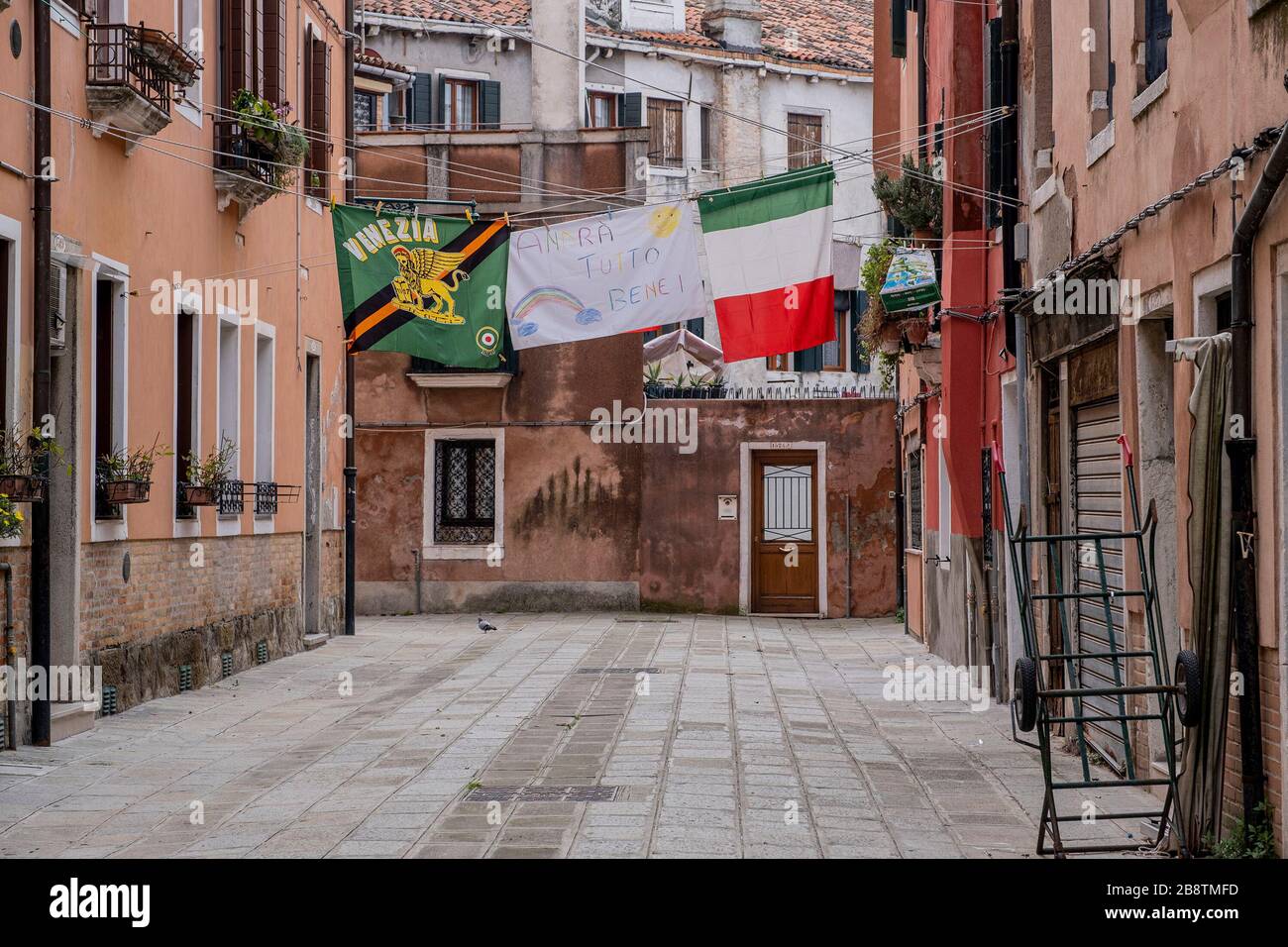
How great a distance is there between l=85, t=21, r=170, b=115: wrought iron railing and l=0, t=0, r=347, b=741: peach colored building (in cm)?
2

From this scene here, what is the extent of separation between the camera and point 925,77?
18219mm

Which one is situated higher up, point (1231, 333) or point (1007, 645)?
point (1231, 333)

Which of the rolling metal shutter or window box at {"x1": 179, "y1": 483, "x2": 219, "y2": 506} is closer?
the rolling metal shutter

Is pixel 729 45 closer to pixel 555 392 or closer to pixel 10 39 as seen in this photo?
pixel 555 392

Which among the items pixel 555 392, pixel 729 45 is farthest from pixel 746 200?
pixel 729 45

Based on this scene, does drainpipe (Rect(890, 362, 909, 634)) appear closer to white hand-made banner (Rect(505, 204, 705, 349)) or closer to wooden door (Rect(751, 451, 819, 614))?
wooden door (Rect(751, 451, 819, 614))

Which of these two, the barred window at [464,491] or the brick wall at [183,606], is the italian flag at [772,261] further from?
the barred window at [464,491]

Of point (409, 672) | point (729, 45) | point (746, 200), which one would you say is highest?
point (729, 45)

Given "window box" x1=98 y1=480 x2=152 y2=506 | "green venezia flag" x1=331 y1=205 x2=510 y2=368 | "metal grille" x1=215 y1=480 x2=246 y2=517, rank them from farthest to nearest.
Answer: "green venezia flag" x1=331 y1=205 x2=510 y2=368
"metal grille" x1=215 y1=480 x2=246 y2=517
"window box" x1=98 y1=480 x2=152 y2=506

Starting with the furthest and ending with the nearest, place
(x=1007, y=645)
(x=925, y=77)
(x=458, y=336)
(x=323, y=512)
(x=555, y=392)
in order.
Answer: (x=555, y=392) < (x=323, y=512) < (x=925, y=77) < (x=458, y=336) < (x=1007, y=645)

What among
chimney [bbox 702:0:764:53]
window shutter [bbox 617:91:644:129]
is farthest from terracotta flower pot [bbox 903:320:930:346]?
chimney [bbox 702:0:764:53]

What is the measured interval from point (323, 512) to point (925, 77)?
349 inches

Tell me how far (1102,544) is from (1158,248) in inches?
100

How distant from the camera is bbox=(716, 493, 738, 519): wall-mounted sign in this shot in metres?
25.1
